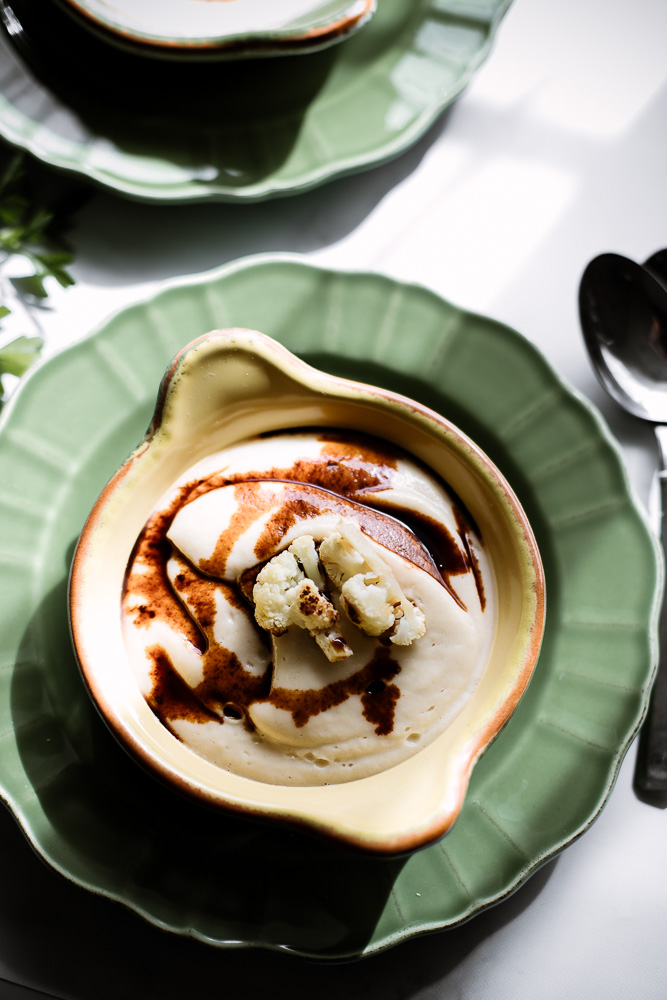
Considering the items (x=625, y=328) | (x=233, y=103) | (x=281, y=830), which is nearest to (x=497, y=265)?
(x=625, y=328)

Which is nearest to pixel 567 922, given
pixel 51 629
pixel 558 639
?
pixel 558 639

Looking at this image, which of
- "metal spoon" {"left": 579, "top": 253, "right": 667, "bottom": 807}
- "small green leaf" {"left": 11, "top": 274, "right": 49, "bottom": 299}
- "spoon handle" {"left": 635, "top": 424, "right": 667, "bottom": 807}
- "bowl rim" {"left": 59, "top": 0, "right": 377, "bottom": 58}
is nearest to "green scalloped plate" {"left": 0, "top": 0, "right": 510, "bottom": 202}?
"bowl rim" {"left": 59, "top": 0, "right": 377, "bottom": 58}

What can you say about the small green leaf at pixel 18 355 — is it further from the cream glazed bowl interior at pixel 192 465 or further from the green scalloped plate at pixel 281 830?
the cream glazed bowl interior at pixel 192 465

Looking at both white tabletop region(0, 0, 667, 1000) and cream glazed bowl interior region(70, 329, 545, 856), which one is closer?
cream glazed bowl interior region(70, 329, 545, 856)

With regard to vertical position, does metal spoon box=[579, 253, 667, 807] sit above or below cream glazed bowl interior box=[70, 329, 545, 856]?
above

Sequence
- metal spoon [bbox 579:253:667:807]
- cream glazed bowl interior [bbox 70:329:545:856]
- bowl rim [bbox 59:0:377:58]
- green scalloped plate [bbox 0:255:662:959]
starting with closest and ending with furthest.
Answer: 1. cream glazed bowl interior [bbox 70:329:545:856]
2. green scalloped plate [bbox 0:255:662:959]
3. bowl rim [bbox 59:0:377:58]
4. metal spoon [bbox 579:253:667:807]

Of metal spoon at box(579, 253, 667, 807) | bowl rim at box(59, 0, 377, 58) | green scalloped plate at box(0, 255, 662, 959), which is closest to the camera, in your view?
green scalloped plate at box(0, 255, 662, 959)

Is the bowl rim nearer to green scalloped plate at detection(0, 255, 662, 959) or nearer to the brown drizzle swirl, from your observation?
green scalloped plate at detection(0, 255, 662, 959)
